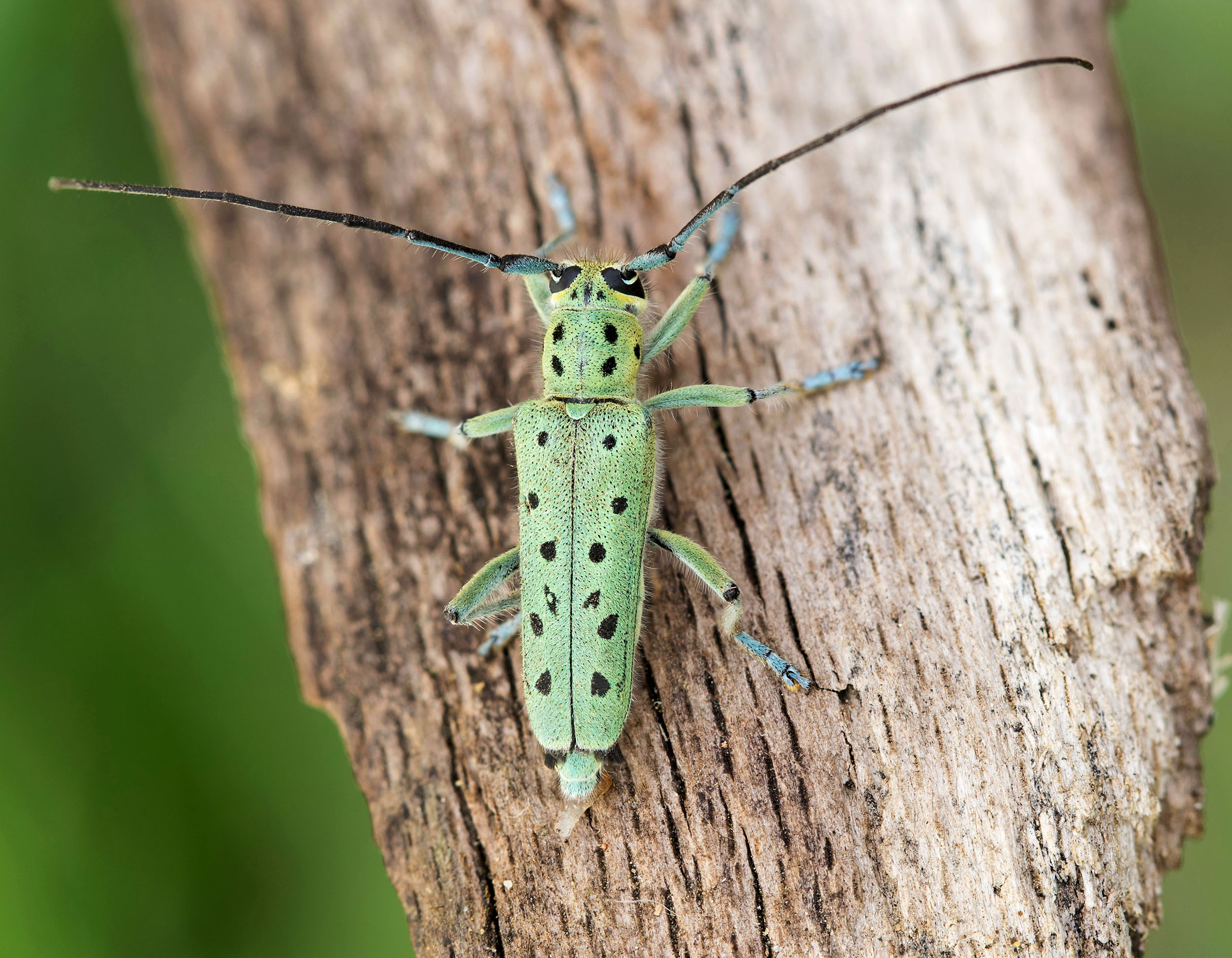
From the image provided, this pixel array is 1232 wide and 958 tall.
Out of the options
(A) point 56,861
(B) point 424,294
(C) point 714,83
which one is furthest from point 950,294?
(A) point 56,861

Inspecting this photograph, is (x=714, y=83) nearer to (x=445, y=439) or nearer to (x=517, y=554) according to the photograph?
(x=445, y=439)

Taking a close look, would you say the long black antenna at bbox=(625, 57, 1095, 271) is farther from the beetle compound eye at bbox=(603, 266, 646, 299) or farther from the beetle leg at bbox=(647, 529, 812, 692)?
the beetle leg at bbox=(647, 529, 812, 692)

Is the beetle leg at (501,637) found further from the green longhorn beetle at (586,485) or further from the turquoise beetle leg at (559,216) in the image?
the turquoise beetle leg at (559,216)

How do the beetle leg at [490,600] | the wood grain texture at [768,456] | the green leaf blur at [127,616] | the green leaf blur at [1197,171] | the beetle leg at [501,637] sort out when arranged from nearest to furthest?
the wood grain texture at [768,456], the beetle leg at [490,600], the beetle leg at [501,637], the green leaf blur at [127,616], the green leaf blur at [1197,171]

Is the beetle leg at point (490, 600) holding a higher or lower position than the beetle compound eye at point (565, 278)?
lower

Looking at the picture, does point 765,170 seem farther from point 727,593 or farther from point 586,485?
point 727,593

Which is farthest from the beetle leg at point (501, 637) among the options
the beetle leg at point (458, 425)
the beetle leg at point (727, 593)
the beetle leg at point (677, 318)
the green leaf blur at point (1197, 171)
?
the green leaf blur at point (1197, 171)

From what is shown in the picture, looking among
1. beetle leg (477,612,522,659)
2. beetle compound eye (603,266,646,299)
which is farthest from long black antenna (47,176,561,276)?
beetle leg (477,612,522,659)
